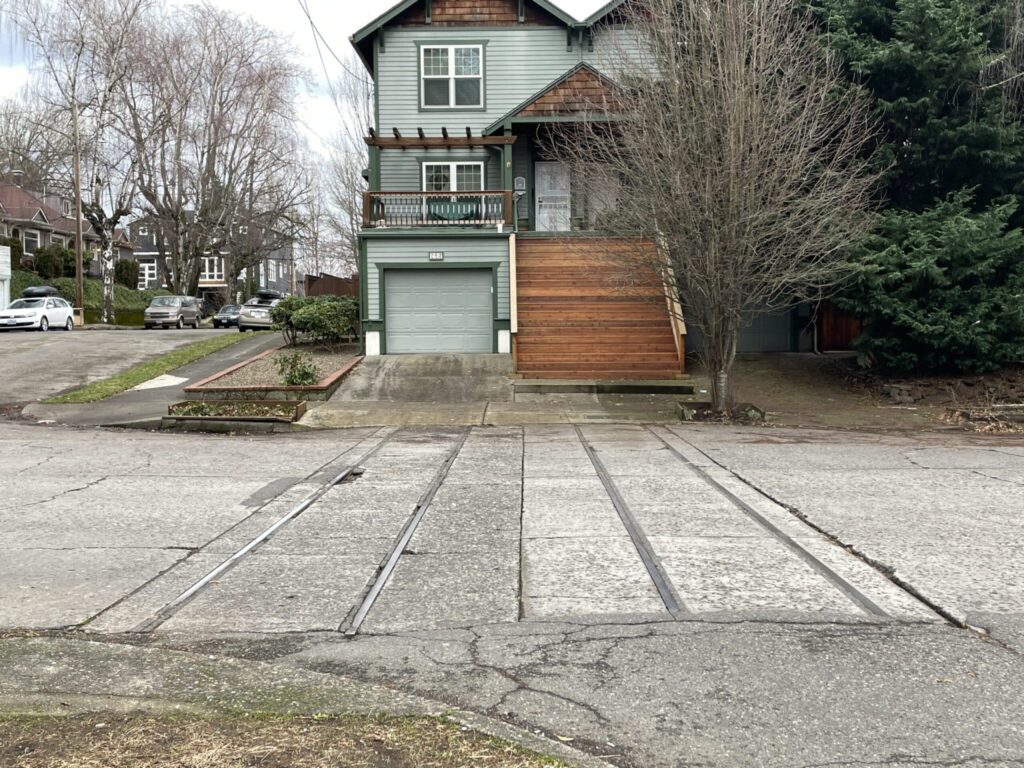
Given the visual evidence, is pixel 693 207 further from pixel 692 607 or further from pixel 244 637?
pixel 244 637

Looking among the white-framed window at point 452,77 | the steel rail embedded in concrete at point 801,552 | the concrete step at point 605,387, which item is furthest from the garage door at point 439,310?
the steel rail embedded in concrete at point 801,552

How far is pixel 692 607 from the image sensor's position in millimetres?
5363

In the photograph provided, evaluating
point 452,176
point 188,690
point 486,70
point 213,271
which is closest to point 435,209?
point 452,176

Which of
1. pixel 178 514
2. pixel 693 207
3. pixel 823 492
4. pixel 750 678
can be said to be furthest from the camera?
pixel 693 207

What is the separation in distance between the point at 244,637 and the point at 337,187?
4155 cm

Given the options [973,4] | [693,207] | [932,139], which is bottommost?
[693,207]

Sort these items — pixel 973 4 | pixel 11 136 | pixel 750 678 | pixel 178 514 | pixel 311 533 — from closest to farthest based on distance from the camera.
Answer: pixel 750 678 → pixel 311 533 → pixel 178 514 → pixel 973 4 → pixel 11 136

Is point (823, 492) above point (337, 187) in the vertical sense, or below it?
below

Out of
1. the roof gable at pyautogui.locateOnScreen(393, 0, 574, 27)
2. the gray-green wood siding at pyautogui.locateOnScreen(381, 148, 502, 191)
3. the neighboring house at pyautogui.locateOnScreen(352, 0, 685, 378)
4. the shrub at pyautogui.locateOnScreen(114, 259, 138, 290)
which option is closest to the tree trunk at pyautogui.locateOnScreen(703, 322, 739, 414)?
the neighboring house at pyautogui.locateOnScreen(352, 0, 685, 378)

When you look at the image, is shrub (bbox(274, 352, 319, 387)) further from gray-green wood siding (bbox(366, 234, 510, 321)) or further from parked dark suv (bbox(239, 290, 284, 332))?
parked dark suv (bbox(239, 290, 284, 332))

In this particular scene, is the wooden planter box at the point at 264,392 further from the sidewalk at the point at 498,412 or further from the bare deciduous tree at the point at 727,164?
the bare deciduous tree at the point at 727,164

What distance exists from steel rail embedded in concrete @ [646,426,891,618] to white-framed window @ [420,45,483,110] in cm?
1818

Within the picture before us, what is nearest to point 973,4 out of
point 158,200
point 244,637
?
point 244,637

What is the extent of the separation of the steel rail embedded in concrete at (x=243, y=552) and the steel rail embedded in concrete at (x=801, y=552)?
414 cm
